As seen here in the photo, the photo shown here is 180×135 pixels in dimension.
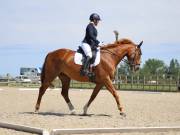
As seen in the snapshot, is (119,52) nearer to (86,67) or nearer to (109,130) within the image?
(86,67)

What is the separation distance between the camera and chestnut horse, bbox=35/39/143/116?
44.3ft

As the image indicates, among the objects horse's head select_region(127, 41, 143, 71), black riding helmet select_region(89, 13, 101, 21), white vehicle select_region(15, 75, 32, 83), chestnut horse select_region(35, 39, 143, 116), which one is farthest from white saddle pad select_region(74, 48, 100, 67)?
A: white vehicle select_region(15, 75, 32, 83)

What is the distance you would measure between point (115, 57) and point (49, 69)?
2080 millimetres

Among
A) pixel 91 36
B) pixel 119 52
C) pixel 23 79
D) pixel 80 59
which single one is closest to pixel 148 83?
pixel 23 79

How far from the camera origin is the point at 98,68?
44.3ft

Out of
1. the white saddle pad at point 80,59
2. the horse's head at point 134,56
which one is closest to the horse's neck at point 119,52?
the horse's head at point 134,56

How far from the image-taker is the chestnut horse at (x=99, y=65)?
13508 millimetres

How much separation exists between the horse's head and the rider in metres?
1.15

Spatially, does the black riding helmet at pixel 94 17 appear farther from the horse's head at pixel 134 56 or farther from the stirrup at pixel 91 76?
the stirrup at pixel 91 76

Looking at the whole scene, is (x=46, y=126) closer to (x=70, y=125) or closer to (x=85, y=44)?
(x=70, y=125)

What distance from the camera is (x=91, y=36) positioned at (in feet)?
44.0

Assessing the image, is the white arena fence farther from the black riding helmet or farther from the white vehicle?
the white vehicle

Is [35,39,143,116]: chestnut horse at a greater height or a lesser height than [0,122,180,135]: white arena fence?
greater

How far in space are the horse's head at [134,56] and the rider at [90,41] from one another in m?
1.15
